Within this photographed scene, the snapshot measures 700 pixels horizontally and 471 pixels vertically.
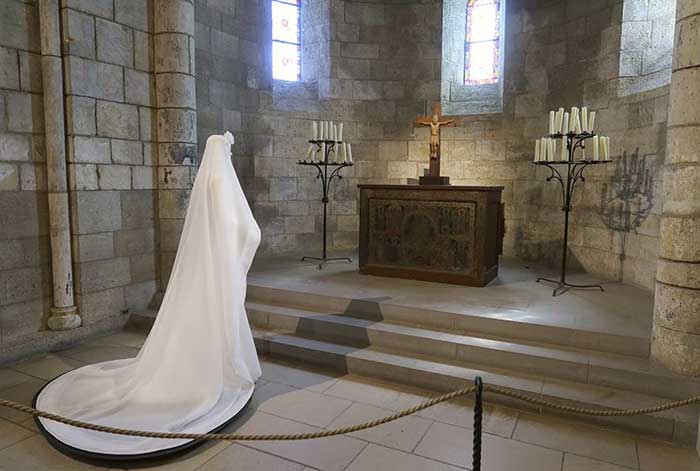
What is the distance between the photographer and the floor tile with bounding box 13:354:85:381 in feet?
11.9

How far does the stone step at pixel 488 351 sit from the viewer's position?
3064mm

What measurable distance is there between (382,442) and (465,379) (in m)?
0.81

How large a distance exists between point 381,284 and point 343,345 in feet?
3.72

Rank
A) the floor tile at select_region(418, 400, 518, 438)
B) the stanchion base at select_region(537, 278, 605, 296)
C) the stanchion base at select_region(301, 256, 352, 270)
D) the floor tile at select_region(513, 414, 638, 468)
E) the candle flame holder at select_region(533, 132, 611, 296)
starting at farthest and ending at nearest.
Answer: the stanchion base at select_region(301, 256, 352, 270) < the stanchion base at select_region(537, 278, 605, 296) < the candle flame holder at select_region(533, 132, 611, 296) < the floor tile at select_region(418, 400, 518, 438) < the floor tile at select_region(513, 414, 638, 468)

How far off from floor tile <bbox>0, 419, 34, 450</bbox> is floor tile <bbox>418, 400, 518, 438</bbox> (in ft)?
7.49

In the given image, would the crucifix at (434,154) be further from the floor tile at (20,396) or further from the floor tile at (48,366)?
the floor tile at (20,396)

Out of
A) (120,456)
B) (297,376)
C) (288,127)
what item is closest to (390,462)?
(297,376)

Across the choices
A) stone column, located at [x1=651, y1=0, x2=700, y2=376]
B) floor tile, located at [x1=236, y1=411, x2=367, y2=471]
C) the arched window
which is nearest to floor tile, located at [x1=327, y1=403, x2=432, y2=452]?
floor tile, located at [x1=236, y1=411, x2=367, y2=471]

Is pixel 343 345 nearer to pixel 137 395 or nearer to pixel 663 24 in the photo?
pixel 137 395

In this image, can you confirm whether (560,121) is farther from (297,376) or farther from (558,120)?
(297,376)

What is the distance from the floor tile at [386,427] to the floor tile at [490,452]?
2.5 inches

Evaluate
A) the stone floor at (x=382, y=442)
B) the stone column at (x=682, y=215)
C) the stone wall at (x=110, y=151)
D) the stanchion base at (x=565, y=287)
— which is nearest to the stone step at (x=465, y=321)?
the stone column at (x=682, y=215)

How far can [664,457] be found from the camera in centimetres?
261

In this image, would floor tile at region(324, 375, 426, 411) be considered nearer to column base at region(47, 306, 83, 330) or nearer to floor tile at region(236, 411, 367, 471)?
floor tile at region(236, 411, 367, 471)
